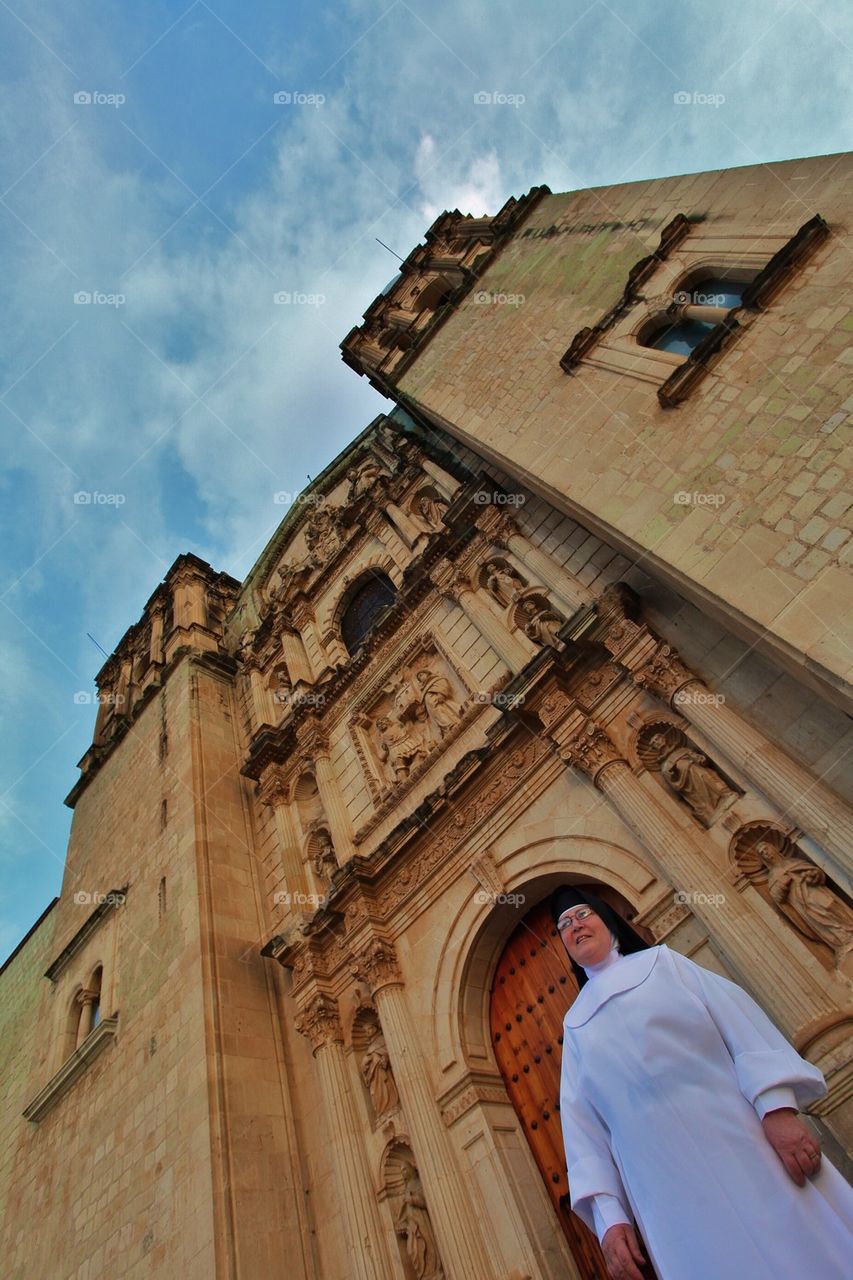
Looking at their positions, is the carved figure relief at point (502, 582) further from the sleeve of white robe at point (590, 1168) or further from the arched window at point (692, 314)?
the sleeve of white robe at point (590, 1168)

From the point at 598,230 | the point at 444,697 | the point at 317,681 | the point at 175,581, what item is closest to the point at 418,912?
the point at 444,697

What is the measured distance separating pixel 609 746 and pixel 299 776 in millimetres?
6437

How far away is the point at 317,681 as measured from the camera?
12727 mm

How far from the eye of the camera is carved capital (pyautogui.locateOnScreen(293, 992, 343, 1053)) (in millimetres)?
8570

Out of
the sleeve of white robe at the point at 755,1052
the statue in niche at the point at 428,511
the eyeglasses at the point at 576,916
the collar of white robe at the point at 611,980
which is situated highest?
the statue in niche at the point at 428,511

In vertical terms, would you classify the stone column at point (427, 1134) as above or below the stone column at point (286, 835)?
below

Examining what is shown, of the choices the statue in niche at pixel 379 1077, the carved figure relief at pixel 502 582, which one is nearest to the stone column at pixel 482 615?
the carved figure relief at pixel 502 582

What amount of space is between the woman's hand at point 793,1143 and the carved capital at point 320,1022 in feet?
22.5

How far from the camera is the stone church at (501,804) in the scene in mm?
5527

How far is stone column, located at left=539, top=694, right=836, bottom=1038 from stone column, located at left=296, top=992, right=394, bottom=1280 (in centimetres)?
447

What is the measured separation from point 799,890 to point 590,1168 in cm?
283

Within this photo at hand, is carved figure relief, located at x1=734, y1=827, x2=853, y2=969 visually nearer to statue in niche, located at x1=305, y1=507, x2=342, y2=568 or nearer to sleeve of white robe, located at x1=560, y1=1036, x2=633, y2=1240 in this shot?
sleeve of white robe, located at x1=560, y1=1036, x2=633, y2=1240

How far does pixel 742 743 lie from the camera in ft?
19.0

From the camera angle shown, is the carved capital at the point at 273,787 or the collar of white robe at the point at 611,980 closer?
the collar of white robe at the point at 611,980
